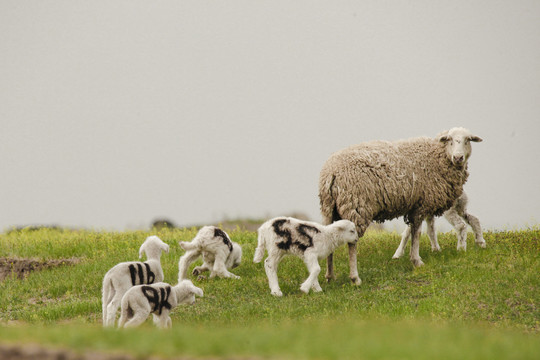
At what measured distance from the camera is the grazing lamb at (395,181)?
16031 mm

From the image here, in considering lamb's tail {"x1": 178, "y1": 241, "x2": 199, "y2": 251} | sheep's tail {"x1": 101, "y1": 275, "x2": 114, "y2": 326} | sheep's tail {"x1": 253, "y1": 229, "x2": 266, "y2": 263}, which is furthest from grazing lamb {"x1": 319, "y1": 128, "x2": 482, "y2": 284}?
sheep's tail {"x1": 101, "y1": 275, "x2": 114, "y2": 326}

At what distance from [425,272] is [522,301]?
9.53 feet

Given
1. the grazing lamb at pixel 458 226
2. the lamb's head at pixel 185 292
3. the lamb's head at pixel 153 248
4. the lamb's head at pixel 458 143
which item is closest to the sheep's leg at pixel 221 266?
the lamb's head at pixel 153 248

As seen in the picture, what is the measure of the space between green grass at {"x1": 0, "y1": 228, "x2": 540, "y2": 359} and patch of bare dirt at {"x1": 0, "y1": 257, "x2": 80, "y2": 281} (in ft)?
1.98

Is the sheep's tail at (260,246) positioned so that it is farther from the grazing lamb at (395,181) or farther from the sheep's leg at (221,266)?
the grazing lamb at (395,181)

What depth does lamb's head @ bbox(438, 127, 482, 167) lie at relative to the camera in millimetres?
17703

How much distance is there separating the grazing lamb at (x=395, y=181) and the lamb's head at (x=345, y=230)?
0.69m

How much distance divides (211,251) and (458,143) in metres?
7.72

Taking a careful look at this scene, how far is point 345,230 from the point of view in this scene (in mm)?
15188

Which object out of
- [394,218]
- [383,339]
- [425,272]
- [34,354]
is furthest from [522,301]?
[34,354]

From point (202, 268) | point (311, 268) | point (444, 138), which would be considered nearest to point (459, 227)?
point (444, 138)

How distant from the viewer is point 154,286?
37.6 feet

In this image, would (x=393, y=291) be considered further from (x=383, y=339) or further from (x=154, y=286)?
(x=383, y=339)

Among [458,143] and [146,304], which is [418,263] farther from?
[146,304]
